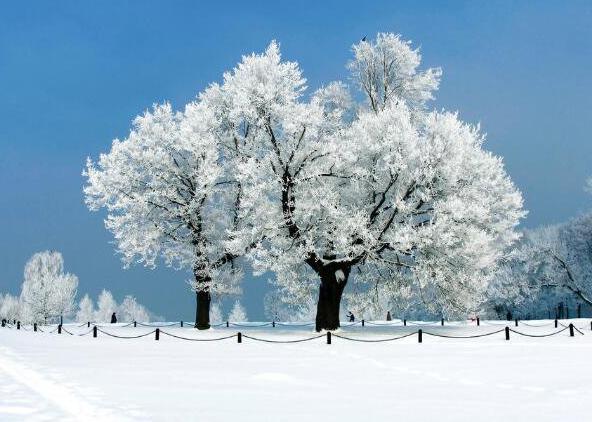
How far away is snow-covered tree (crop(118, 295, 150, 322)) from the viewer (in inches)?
4532

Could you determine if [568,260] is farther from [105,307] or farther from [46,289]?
[105,307]

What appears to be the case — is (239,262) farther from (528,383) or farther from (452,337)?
(528,383)

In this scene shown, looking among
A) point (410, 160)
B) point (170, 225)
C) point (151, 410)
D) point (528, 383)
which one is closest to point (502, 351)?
point (528, 383)

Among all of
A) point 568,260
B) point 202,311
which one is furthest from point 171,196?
point 568,260

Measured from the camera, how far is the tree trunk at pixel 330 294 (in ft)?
116

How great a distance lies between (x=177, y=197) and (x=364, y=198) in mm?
11027

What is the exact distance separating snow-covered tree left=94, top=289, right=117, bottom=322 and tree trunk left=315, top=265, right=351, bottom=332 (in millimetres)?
76632

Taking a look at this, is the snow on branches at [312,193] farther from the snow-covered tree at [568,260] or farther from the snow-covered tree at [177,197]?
the snow-covered tree at [568,260]

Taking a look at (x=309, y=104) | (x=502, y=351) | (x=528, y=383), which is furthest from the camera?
(x=309, y=104)

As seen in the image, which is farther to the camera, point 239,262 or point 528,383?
point 239,262

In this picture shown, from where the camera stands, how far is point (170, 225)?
128ft

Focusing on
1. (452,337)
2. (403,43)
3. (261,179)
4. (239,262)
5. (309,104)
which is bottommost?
(452,337)

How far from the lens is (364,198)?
3472cm

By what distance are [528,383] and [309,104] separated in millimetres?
21321
